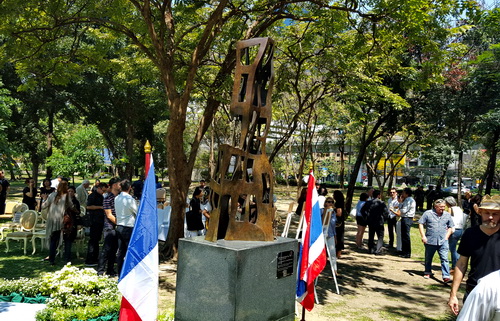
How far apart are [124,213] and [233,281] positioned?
4256 mm

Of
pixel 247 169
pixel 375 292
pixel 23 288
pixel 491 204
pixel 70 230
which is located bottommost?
pixel 375 292

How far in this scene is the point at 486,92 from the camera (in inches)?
682

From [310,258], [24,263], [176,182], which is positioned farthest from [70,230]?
[310,258]

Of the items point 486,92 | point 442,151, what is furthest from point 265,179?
point 442,151

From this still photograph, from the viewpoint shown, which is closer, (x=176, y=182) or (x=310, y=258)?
(x=310, y=258)

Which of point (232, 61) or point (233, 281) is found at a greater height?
point (232, 61)

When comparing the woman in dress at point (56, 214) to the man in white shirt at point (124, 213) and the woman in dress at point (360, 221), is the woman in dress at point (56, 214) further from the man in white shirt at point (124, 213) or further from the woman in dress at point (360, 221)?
the woman in dress at point (360, 221)

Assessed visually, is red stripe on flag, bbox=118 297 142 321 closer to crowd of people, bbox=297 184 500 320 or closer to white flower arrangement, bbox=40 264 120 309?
white flower arrangement, bbox=40 264 120 309

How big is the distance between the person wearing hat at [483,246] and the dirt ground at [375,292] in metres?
2.42

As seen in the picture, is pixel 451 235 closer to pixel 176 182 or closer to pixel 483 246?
pixel 483 246

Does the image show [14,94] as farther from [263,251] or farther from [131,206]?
[263,251]

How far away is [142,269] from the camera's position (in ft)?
14.5

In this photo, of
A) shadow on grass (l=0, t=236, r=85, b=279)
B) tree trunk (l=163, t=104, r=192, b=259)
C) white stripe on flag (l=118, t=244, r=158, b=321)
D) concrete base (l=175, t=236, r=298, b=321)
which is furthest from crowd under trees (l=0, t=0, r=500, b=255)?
concrete base (l=175, t=236, r=298, b=321)

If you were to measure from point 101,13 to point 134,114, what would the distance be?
1451cm
